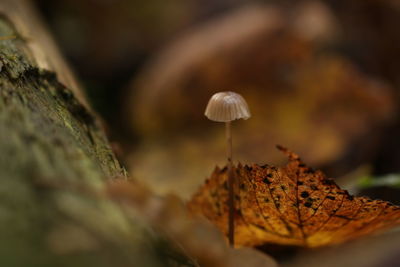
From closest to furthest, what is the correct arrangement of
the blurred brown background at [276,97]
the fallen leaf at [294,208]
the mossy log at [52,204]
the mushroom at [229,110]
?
the mossy log at [52,204] → the fallen leaf at [294,208] → the mushroom at [229,110] → the blurred brown background at [276,97]

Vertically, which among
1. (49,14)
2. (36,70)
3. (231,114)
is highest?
(49,14)

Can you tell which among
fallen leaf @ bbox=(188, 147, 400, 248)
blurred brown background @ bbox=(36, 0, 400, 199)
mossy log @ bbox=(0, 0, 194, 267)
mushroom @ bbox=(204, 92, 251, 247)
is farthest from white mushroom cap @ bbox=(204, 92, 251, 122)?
blurred brown background @ bbox=(36, 0, 400, 199)

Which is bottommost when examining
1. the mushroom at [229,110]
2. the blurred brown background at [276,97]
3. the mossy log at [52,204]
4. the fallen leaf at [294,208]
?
the mossy log at [52,204]

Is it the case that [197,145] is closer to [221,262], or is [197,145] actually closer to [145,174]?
[145,174]

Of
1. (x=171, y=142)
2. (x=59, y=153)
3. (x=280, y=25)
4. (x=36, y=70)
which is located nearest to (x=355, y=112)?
(x=280, y=25)

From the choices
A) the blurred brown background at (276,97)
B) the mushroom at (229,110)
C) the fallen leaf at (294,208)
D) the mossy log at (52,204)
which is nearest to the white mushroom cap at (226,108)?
the mushroom at (229,110)

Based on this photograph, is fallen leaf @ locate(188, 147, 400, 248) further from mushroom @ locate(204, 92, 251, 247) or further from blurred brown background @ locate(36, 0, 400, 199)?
blurred brown background @ locate(36, 0, 400, 199)

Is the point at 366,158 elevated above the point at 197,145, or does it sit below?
below

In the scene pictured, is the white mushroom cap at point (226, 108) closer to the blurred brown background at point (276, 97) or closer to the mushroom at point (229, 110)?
the mushroom at point (229, 110)
